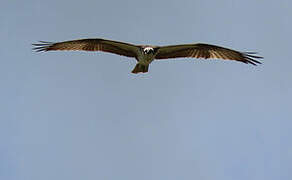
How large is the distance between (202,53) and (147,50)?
9.02 feet

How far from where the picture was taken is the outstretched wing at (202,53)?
1939cm

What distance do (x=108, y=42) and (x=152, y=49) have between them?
1.79m

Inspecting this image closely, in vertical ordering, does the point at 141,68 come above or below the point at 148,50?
below

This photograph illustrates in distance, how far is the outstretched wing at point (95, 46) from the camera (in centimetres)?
1906

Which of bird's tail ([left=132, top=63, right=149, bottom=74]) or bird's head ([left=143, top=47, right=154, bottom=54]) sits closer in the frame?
bird's head ([left=143, top=47, right=154, bottom=54])

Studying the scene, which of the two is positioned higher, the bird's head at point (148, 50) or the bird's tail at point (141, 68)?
the bird's head at point (148, 50)

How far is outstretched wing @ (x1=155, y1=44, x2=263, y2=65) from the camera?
63.6ft

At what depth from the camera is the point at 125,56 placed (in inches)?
771

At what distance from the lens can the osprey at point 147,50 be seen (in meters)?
18.7

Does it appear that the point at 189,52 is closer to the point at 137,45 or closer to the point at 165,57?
the point at 165,57

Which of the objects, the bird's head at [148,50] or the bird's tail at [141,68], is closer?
the bird's head at [148,50]

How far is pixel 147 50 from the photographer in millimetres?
18484

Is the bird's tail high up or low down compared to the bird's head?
down

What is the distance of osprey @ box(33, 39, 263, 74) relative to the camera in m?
18.7
